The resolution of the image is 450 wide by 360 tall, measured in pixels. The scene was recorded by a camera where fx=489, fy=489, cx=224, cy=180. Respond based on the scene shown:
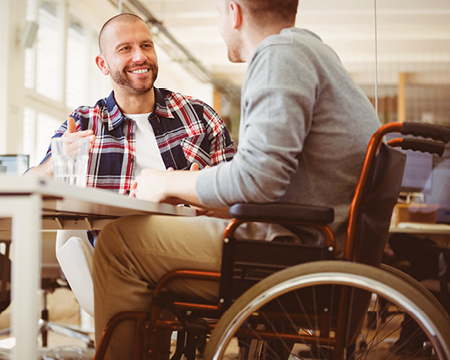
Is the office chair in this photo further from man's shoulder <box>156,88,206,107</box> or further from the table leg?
the table leg

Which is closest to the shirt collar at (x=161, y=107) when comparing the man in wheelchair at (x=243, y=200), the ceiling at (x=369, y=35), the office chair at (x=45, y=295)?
the man in wheelchair at (x=243, y=200)

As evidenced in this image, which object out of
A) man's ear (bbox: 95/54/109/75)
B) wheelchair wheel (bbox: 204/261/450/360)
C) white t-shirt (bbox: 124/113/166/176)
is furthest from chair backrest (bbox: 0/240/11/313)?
wheelchair wheel (bbox: 204/261/450/360)

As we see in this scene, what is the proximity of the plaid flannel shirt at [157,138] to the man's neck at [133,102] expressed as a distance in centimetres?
3

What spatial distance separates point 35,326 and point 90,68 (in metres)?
5.65

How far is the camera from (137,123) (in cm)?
188

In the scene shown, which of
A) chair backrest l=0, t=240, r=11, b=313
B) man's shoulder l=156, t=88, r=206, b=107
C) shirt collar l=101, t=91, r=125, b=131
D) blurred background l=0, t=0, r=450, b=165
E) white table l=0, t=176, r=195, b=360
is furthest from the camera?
blurred background l=0, t=0, r=450, b=165

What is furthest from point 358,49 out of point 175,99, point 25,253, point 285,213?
point 25,253

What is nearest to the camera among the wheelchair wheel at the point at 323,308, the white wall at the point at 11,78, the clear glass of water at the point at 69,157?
the wheelchair wheel at the point at 323,308

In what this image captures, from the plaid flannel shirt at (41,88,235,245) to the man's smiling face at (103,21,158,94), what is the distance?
0.08 metres

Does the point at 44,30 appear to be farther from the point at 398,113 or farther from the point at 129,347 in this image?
the point at 129,347

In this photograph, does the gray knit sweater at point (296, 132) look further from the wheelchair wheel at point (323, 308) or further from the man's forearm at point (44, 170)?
the man's forearm at point (44, 170)

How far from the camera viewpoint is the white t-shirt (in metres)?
1.81

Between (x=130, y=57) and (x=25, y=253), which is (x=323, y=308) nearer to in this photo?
(x=25, y=253)

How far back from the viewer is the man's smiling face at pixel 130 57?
6.26ft
